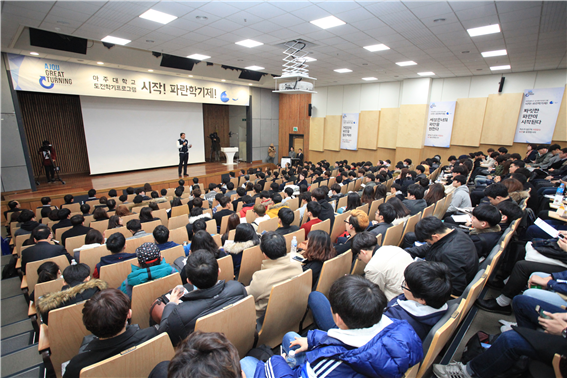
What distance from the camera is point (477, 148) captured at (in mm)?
9359

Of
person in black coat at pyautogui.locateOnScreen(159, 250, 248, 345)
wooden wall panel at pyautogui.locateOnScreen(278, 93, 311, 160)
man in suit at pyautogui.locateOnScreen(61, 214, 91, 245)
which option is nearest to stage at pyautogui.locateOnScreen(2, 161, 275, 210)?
wooden wall panel at pyautogui.locateOnScreen(278, 93, 311, 160)

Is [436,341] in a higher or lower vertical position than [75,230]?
higher

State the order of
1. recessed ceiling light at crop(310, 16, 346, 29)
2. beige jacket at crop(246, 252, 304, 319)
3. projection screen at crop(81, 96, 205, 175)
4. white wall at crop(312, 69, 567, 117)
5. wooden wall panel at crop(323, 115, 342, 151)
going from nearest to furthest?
1. beige jacket at crop(246, 252, 304, 319)
2. recessed ceiling light at crop(310, 16, 346, 29)
3. white wall at crop(312, 69, 567, 117)
4. projection screen at crop(81, 96, 205, 175)
5. wooden wall panel at crop(323, 115, 342, 151)

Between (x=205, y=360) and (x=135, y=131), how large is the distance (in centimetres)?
1136

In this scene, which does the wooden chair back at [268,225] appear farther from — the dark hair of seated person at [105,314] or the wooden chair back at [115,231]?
the dark hair of seated person at [105,314]

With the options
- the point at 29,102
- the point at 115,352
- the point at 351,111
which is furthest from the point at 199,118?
the point at 115,352

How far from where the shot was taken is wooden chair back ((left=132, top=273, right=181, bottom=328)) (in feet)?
6.74

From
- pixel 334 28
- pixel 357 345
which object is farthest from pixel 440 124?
pixel 357 345

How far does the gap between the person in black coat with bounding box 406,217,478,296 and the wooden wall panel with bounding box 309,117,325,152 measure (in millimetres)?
11319

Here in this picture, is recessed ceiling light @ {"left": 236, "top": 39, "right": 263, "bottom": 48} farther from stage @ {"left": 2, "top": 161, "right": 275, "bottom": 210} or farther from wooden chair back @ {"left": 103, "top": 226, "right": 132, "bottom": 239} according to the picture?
stage @ {"left": 2, "top": 161, "right": 275, "bottom": 210}

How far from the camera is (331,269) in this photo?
7.45 feet

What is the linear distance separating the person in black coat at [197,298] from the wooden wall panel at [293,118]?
12548 millimetres

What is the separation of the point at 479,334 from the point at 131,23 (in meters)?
6.98

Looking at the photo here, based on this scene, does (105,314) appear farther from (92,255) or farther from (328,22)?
(328,22)
